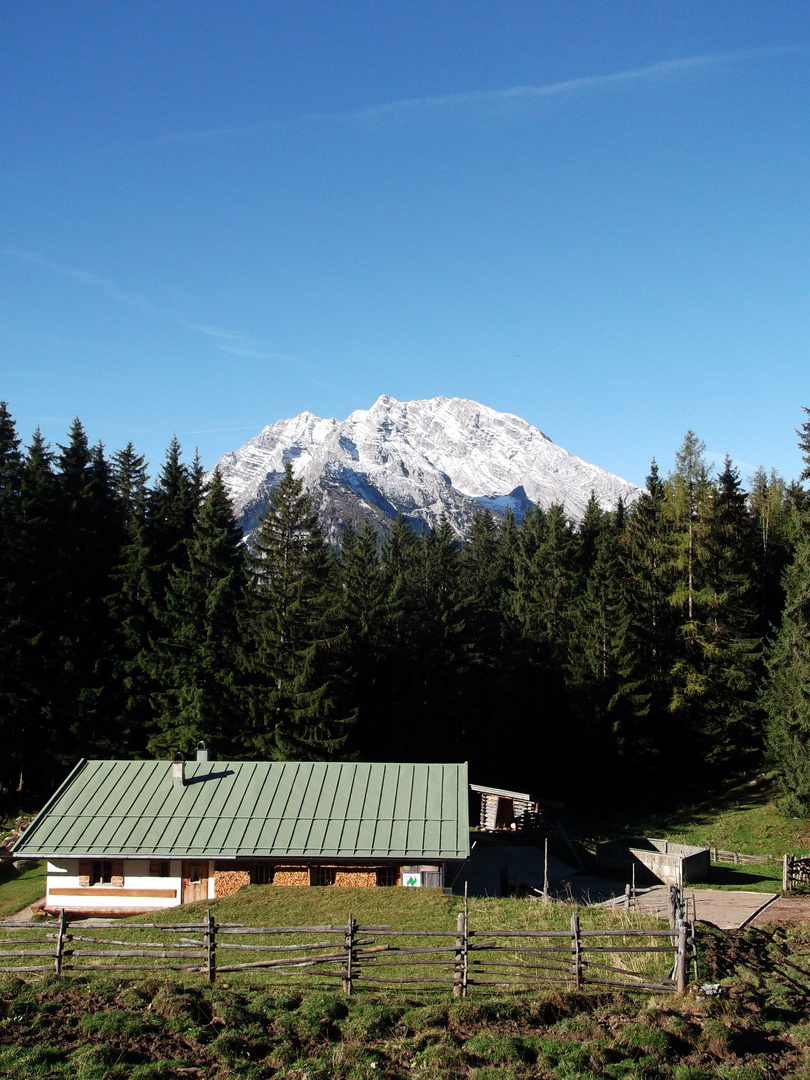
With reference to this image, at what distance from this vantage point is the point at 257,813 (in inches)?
1037

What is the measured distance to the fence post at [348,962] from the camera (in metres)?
15.8

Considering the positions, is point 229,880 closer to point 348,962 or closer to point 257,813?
point 257,813

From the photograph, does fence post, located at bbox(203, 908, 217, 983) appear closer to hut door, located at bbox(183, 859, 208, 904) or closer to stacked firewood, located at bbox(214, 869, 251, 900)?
stacked firewood, located at bbox(214, 869, 251, 900)

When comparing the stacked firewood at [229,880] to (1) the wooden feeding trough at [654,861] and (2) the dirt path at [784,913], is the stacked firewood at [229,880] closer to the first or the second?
(2) the dirt path at [784,913]

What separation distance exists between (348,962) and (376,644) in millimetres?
31607

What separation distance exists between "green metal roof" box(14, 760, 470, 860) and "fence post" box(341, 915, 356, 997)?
8080 millimetres

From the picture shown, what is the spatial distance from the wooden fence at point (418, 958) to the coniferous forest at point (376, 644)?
19.7 m

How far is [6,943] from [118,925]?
4693 mm

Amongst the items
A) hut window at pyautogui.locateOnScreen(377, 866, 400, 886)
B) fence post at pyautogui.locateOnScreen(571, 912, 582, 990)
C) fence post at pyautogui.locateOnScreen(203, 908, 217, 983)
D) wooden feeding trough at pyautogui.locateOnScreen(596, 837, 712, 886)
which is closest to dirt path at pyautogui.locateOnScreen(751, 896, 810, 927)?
wooden feeding trough at pyautogui.locateOnScreen(596, 837, 712, 886)

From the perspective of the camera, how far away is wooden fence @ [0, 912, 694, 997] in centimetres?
1594

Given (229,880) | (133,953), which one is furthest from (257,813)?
(133,953)

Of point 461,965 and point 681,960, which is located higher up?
point 681,960

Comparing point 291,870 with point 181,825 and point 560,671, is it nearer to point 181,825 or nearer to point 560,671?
point 181,825

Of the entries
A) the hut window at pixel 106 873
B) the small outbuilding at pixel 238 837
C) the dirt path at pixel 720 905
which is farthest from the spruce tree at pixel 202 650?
the dirt path at pixel 720 905
